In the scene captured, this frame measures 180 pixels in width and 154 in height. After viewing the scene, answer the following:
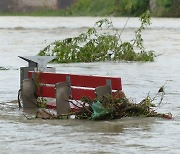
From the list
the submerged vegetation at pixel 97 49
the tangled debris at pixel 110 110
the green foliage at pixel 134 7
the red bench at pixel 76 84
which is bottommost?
the tangled debris at pixel 110 110

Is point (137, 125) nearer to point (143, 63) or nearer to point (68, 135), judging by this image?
point (68, 135)

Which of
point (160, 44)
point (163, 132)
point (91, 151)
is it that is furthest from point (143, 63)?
point (91, 151)

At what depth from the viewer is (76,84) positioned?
13047 mm

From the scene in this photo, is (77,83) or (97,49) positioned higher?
(97,49)

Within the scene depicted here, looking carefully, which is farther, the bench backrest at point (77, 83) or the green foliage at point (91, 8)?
the green foliage at point (91, 8)

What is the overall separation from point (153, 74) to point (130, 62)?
3693 millimetres

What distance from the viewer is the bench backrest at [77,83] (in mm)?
12516

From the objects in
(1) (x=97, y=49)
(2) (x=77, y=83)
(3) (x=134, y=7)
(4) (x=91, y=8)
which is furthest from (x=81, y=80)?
(4) (x=91, y=8)

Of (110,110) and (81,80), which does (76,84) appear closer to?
(81,80)

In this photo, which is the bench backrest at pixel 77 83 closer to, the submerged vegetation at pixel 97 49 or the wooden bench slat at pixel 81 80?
Result: the wooden bench slat at pixel 81 80

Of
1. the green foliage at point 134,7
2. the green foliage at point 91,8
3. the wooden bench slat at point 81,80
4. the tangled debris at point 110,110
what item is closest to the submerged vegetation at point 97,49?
the wooden bench slat at point 81,80

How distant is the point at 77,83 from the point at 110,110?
0.89 metres

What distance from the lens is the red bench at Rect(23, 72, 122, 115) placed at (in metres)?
12.5

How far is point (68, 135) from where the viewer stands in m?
11.2
